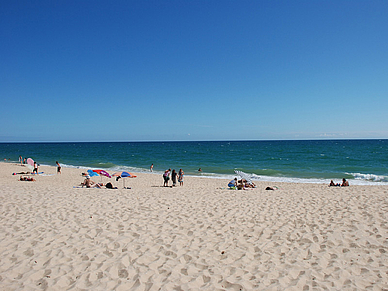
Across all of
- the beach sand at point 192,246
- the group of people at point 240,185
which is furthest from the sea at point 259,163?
the beach sand at point 192,246

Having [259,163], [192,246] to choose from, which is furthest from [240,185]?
[259,163]

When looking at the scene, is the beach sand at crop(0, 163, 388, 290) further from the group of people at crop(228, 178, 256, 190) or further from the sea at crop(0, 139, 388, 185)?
the sea at crop(0, 139, 388, 185)

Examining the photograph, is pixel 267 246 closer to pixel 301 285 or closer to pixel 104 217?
pixel 301 285

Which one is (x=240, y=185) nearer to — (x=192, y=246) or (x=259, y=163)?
(x=192, y=246)

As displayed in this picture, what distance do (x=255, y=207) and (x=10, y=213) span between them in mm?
8811

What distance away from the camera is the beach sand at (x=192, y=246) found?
4.19 m

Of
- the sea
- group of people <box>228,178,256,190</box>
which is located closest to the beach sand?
group of people <box>228,178,256,190</box>

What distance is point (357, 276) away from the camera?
14.3ft

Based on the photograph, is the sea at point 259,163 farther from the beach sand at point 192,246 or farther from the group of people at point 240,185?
the beach sand at point 192,246

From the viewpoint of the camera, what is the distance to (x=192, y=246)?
18.1 feet

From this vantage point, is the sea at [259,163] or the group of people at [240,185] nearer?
the group of people at [240,185]

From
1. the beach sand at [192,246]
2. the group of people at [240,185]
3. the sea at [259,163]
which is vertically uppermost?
the beach sand at [192,246]

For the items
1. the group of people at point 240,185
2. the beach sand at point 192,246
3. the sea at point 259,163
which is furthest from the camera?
the sea at point 259,163

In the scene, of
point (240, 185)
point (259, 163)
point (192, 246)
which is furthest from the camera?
point (259, 163)
